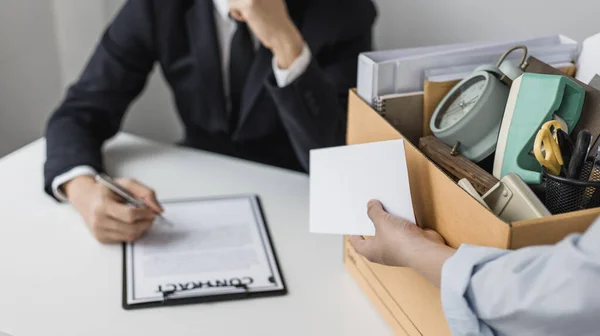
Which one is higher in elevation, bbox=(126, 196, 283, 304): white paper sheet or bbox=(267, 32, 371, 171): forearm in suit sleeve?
bbox=(267, 32, 371, 171): forearm in suit sleeve

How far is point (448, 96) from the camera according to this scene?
2.61 ft

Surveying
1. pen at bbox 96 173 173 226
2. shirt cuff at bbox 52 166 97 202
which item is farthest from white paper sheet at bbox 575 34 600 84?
shirt cuff at bbox 52 166 97 202

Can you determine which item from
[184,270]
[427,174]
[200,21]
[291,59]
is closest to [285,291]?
[184,270]

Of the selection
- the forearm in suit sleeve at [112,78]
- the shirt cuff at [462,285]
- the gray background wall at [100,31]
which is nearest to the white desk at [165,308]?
the forearm in suit sleeve at [112,78]

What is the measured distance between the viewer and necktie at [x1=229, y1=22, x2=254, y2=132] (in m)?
1.36

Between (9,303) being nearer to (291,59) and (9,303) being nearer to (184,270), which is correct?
(184,270)

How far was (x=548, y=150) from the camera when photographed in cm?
65

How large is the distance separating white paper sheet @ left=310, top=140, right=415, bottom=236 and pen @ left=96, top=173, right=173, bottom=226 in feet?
1.07

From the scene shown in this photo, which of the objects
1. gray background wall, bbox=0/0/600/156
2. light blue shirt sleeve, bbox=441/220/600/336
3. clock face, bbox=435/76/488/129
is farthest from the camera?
gray background wall, bbox=0/0/600/156

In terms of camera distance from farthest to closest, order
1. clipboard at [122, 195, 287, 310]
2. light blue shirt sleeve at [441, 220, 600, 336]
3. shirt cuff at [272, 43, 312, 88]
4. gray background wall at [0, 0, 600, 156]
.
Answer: gray background wall at [0, 0, 600, 156], shirt cuff at [272, 43, 312, 88], clipboard at [122, 195, 287, 310], light blue shirt sleeve at [441, 220, 600, 336]

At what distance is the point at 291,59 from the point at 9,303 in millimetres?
541

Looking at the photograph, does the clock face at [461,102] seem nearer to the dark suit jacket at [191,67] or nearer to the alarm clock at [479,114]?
the alarm clock at [479,114]

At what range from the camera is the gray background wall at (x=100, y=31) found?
50.0 inches

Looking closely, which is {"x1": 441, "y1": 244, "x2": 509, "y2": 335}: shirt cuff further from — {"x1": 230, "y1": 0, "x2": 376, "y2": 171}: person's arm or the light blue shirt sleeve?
{"x1": 230, "y1": 0, "x2": 376, "y2": 171}: person's arm
